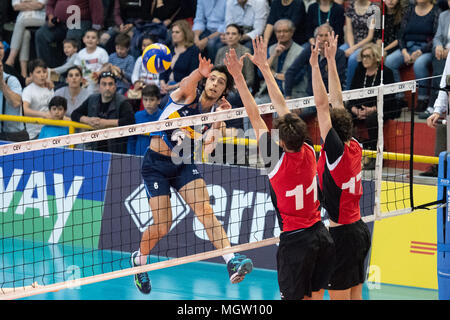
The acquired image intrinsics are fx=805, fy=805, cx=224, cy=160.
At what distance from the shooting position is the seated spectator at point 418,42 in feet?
37.9

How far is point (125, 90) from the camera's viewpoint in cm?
1348

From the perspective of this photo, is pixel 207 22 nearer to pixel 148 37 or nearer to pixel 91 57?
pixel 148 37

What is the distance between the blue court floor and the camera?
9.59m

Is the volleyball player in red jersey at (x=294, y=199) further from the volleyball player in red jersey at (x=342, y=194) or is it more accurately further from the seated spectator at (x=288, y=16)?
the seated spectator at (x=288, y=16)

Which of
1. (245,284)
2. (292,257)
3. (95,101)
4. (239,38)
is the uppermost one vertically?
(239,38)

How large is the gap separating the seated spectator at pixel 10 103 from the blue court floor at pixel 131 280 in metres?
2.51

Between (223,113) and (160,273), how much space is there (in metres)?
3.72

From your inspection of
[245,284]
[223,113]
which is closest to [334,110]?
[223,113]

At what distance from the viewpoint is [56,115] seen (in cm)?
1271

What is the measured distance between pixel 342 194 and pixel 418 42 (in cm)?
548

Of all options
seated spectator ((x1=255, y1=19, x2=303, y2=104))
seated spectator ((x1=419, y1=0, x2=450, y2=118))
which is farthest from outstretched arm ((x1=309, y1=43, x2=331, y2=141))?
seated spectator ((x1=255, y1=19, x2=303, y2=104))

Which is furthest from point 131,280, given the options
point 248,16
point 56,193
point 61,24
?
point 61,24

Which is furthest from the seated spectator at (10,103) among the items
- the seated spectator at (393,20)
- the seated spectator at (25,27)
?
the seated spectator at (393,20)

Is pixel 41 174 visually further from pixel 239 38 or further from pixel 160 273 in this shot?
pixel 239 38
